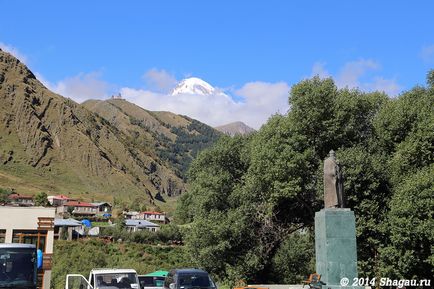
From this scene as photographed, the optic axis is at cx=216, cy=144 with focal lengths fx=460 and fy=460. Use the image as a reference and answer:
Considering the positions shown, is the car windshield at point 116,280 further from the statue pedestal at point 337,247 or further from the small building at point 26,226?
the small building at point 26,226

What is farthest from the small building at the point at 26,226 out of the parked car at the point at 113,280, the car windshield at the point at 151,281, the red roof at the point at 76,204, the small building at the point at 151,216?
the small building at the point at 151,216

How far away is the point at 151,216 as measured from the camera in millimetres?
134625

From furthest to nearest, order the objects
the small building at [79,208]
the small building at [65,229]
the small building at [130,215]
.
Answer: the small building at [130,215] → the small building at [79,208] → the small building at [65,229]

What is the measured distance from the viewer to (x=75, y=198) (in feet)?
437

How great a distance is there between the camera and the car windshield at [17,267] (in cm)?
1468

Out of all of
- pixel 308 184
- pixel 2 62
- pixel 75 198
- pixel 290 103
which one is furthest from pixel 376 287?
pixel 2 62

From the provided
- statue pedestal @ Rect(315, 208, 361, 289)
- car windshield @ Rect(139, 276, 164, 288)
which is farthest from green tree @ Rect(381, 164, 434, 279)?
car windshield @ Rect(139, 276, 164, 288)

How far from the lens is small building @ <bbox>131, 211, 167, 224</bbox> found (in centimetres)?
12912

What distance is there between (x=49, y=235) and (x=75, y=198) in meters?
105

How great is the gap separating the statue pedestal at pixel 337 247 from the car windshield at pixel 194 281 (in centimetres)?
410

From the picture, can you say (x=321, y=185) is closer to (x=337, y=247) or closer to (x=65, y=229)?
(x=337, y=247)

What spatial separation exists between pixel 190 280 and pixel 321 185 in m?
11.5

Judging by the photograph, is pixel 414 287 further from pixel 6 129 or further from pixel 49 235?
pixel 6 129

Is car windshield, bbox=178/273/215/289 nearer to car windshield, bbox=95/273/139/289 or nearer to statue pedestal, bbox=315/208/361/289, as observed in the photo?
car windshield, bbox=95/273/139/289
